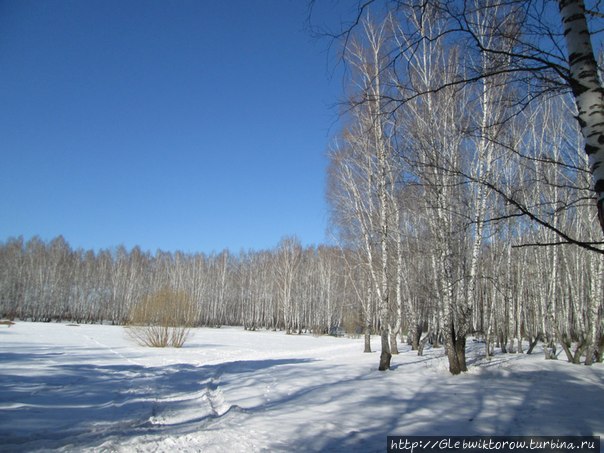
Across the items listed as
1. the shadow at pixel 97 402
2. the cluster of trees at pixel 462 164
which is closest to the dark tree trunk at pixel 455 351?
the cluster of trees at pixel 462 164

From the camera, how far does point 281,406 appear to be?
652cm

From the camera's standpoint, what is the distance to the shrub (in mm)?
19438

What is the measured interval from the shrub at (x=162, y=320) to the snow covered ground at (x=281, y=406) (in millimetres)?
8402

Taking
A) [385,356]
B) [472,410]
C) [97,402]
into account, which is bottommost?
[97,402]

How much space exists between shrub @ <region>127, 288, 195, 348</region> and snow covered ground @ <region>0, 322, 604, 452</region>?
8.40 m

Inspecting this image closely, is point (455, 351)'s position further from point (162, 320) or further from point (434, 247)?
point (162, 320)

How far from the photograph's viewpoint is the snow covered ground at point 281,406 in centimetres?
477

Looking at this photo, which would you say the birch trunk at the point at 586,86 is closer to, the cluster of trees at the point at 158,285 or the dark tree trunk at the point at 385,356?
the dark tree trunk at the point at 385,356

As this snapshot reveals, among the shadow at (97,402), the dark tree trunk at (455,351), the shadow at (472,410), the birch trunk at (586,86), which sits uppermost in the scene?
the birch trunk at (586,86)

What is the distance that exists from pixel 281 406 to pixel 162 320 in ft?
48.4

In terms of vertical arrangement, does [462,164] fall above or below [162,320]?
above

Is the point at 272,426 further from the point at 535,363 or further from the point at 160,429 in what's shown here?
the point at 535,363

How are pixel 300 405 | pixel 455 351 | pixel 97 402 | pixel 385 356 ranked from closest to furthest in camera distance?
pixel 300 405, pixel 97 402, pixel 455 351, pixel 385 356

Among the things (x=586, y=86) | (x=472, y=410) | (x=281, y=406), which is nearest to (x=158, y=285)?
(x=281, y=406)
